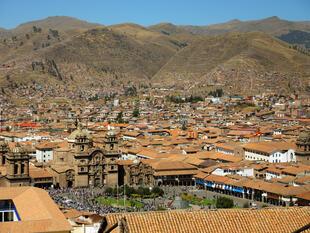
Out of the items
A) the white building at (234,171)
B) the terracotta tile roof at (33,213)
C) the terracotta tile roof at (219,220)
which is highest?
the terracotta tile roof at (219,220)

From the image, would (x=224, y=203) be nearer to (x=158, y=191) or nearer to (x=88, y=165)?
(x=158, y=191)

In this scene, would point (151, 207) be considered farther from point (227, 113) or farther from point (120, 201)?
point (227, 113)

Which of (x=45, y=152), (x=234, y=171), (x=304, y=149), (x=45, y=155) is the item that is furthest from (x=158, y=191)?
(x=45, y=152)

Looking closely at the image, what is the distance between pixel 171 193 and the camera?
71.3m

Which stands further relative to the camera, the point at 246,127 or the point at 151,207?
the point at 246,127

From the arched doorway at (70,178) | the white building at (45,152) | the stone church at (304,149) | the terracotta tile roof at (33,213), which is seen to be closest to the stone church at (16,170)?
the arched doorway at (70,178)

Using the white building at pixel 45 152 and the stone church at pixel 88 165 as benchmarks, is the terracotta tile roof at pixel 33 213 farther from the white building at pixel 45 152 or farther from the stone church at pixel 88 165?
the white building at pixel 45 152

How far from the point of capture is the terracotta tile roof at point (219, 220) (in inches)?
965

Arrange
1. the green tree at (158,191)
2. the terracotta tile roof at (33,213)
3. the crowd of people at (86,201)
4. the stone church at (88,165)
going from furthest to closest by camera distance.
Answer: the stone church at (88,165)
the green tree at (158,191)
the crowd of people at (86,201)
the terracotta tile roof at (33,213)

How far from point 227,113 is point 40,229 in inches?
5984

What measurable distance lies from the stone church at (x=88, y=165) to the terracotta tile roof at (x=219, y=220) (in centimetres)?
5246

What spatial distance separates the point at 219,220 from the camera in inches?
994

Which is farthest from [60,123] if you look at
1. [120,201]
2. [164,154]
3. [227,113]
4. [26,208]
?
[26,208]

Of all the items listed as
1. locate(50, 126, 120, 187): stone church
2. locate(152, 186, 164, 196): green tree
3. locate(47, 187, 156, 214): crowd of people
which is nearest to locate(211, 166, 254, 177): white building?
locate(152, 186, 164, 196): green tree
